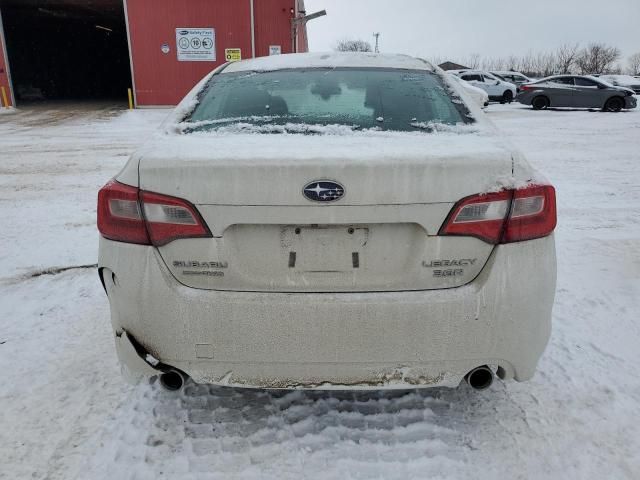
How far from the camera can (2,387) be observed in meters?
2.54

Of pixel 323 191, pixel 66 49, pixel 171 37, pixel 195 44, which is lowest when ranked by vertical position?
pixel 323 191

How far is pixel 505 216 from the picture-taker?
183cm

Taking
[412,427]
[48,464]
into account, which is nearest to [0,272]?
[48,464]

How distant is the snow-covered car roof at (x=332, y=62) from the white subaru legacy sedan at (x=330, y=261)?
1.13 meters

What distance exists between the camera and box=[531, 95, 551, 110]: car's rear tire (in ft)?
71.5

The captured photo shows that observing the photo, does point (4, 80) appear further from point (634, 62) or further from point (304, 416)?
point (634, 62)

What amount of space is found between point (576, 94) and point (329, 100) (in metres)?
22.2

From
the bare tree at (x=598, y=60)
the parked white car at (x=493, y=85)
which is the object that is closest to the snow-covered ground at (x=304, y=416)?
the parked white car at (x=493, y=85)

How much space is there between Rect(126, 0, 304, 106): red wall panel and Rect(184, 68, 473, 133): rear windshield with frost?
778 inches

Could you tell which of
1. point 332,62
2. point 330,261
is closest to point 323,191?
point 330,261

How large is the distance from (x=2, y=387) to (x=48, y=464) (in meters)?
0.75

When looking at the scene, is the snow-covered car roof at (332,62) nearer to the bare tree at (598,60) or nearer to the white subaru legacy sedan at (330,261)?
the white subaru legacy sedan at (330,261)

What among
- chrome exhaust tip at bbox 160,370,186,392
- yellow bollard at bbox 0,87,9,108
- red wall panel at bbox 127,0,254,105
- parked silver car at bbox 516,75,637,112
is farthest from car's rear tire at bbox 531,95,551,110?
yellow bollard at bbox 0,87,9,108

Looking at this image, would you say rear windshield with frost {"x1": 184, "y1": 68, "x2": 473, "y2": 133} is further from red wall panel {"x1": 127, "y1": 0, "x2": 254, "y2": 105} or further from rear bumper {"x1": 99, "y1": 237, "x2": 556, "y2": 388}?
red wall panel {"x1": 127, "y1": 0, "x2": 254, "y2": 105}
